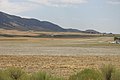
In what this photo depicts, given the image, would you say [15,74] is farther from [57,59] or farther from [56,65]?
[57,59]

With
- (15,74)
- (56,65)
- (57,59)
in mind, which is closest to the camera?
(15,74)

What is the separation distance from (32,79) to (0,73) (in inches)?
48.1

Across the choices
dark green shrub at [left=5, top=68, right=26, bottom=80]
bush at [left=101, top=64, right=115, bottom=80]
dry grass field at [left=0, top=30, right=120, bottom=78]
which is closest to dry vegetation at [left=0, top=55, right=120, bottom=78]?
dry grass field at [left=0, top=30, right=120, bottom=78]

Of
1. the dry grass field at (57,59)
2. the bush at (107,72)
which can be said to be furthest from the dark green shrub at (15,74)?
the dry grass field at (57,59)

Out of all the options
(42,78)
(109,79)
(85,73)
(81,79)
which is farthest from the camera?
(85,73)

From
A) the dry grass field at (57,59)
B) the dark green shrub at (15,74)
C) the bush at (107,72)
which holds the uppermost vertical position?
the bush at (107,72)

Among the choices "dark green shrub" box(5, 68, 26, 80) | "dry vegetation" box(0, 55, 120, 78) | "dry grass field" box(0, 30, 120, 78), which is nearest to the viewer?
"dark green shrub" box(5, 68, 26, 80)

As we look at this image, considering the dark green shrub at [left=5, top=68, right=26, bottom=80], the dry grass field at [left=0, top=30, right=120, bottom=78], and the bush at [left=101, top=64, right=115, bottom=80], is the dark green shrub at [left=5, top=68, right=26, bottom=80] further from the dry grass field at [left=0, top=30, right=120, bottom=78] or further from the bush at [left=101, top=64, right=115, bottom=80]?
the dry grass field at [left=0, top=30, right=120, bottom=78]

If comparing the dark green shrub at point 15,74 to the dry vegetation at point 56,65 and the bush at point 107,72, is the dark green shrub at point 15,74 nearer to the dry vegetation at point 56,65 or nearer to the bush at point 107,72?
the bush at point 107,72

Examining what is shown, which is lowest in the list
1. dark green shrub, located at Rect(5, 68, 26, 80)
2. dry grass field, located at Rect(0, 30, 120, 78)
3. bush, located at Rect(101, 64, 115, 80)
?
dry grass field, located at Rect(0, 30, 120, 78)

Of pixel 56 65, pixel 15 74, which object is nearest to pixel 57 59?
pixel 56 65

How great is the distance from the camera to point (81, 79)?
450 inches

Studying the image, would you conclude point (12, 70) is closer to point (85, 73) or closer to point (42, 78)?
point (42, 78)

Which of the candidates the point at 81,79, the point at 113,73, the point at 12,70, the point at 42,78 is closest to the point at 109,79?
the point at 113,73
